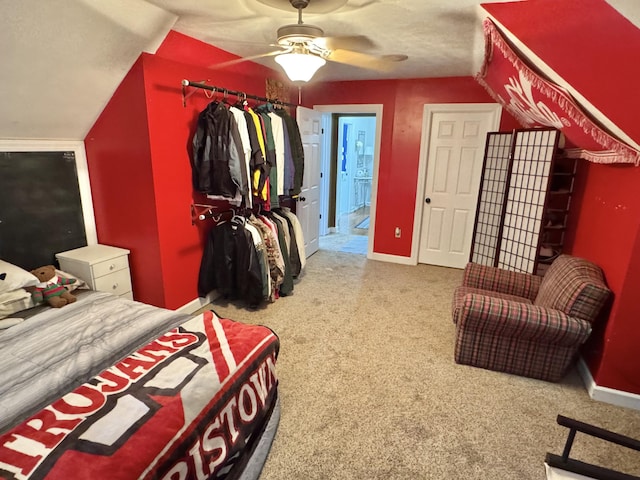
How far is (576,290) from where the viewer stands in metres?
2.17

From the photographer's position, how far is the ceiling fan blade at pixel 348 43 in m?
2.59

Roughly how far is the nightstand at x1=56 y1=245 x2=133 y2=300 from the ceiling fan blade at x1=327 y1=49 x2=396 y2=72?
2.26 meters

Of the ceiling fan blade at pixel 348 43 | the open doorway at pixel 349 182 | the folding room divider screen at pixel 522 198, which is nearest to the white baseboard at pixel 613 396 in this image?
the folding room divider screen at pixel 522 198

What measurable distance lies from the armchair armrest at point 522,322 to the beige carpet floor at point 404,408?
0.35 meters

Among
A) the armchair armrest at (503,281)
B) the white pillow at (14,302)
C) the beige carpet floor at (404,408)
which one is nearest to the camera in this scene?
the beige carpet floor at (404,408)

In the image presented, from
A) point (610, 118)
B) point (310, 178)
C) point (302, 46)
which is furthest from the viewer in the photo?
point (310, 178)

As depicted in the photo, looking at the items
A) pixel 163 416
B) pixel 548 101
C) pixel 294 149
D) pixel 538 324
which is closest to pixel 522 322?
pixel 538 324

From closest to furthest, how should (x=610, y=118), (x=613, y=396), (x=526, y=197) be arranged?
(x=610, y=118) < (x=613, y=396) < (x=526, y=197)

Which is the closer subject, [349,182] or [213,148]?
[213,148]

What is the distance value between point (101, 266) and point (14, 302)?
23.9 inches

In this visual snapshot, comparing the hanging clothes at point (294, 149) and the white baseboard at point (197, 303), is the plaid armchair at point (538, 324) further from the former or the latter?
the white baseboard at point (197, 303)

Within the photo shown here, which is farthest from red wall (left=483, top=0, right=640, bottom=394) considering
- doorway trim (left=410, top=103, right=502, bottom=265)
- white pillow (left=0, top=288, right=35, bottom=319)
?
white pillow (left=0, top=288, right=35, bottom=319)

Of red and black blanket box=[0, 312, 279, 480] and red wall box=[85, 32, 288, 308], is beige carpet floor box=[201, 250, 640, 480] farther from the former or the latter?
red wall box=[85, 32, 288, 308]

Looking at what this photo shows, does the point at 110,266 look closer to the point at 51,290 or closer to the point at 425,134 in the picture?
the point at 51,290
